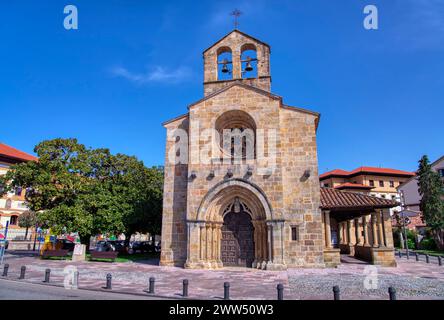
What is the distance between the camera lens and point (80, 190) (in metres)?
22.5

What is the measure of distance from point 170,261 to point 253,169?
23.5ft

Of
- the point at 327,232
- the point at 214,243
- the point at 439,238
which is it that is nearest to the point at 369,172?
the point at 439,238

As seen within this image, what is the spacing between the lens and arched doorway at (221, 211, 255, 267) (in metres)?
17.5

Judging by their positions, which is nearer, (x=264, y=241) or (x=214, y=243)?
(x=264, y=241)

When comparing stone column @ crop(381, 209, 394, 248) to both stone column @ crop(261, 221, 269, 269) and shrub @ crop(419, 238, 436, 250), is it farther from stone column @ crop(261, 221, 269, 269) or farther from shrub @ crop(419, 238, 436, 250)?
shrub @ crop(419, 238, 436, 250)

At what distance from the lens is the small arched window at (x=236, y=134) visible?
733 inches

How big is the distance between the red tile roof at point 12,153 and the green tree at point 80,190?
20246 mm

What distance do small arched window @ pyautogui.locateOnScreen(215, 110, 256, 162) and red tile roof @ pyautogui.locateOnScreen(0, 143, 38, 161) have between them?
32.9 m

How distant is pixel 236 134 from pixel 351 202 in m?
8.12

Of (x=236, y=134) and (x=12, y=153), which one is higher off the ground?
(x=12, y=153)

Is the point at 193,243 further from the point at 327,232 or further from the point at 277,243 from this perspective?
the point at 327,232

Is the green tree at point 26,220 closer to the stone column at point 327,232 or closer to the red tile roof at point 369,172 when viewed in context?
the stone column at point 327,232

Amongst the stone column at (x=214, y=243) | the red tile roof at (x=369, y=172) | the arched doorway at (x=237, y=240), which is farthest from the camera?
the red tile roof at (x=369, y=172)

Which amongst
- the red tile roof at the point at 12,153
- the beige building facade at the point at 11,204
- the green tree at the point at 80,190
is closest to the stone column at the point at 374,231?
the green tree at the point at 80,190
